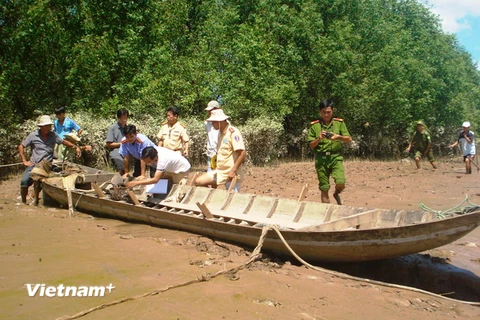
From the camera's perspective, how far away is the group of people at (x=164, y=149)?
7.39 metres

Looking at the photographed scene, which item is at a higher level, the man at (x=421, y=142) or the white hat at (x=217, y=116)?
the white hat at (x=217, y=116)

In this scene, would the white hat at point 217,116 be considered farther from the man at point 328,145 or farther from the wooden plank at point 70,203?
the wooden plank at point 70,203

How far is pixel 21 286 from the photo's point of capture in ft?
15.8

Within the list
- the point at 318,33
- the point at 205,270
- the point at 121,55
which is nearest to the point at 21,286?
the point at 205,270

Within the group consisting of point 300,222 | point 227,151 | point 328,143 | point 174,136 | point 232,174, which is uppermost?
point 174,136

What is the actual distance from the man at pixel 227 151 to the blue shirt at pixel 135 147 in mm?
1442

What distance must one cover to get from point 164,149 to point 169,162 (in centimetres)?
23

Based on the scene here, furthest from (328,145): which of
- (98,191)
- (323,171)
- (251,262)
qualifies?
(98,191)

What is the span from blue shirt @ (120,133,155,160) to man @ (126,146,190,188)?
69 centimetres

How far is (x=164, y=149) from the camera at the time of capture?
7578 millimetres

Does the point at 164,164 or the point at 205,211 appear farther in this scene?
the point at 164,164

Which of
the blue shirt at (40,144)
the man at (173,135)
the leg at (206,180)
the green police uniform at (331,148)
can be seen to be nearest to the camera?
the green police uniform at (331,148)

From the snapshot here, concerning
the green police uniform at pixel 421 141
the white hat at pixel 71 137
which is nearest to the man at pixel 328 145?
the white hat at pixel 71 137

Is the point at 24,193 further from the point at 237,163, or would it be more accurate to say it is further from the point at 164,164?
the point at 237,163
